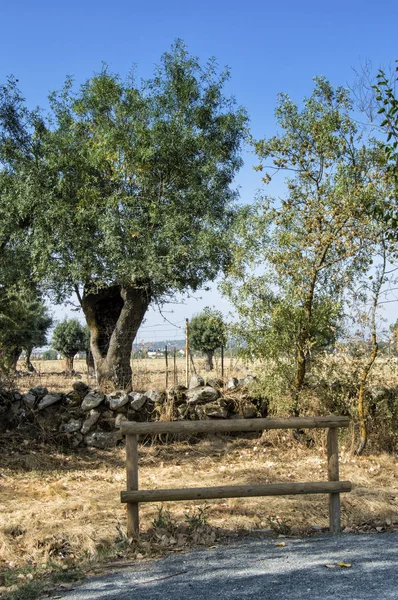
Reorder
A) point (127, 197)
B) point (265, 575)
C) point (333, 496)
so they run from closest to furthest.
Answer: point (265, 575) < point (333, 496) < point (127, 197)

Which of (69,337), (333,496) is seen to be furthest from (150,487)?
(69,337)

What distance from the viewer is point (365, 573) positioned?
4719 millimetres

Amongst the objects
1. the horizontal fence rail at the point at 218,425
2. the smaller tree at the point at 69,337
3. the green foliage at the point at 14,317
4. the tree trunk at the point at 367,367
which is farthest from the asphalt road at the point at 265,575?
the smaller tree at the point at 69,337

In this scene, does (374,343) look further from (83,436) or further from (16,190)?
(16,190)

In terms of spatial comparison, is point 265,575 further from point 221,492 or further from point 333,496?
point 333,496

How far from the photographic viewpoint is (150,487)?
859 cm

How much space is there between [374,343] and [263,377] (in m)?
2.22

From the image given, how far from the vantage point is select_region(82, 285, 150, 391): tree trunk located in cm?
1723

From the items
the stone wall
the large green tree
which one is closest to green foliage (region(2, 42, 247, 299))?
the large green tree

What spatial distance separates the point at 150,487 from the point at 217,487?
2961 mm

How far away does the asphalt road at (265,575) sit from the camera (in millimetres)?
4363

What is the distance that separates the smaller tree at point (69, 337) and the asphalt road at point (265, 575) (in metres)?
32.8

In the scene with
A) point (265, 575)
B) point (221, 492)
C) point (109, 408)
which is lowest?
point (265, 575)

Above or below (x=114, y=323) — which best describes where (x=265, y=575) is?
below
